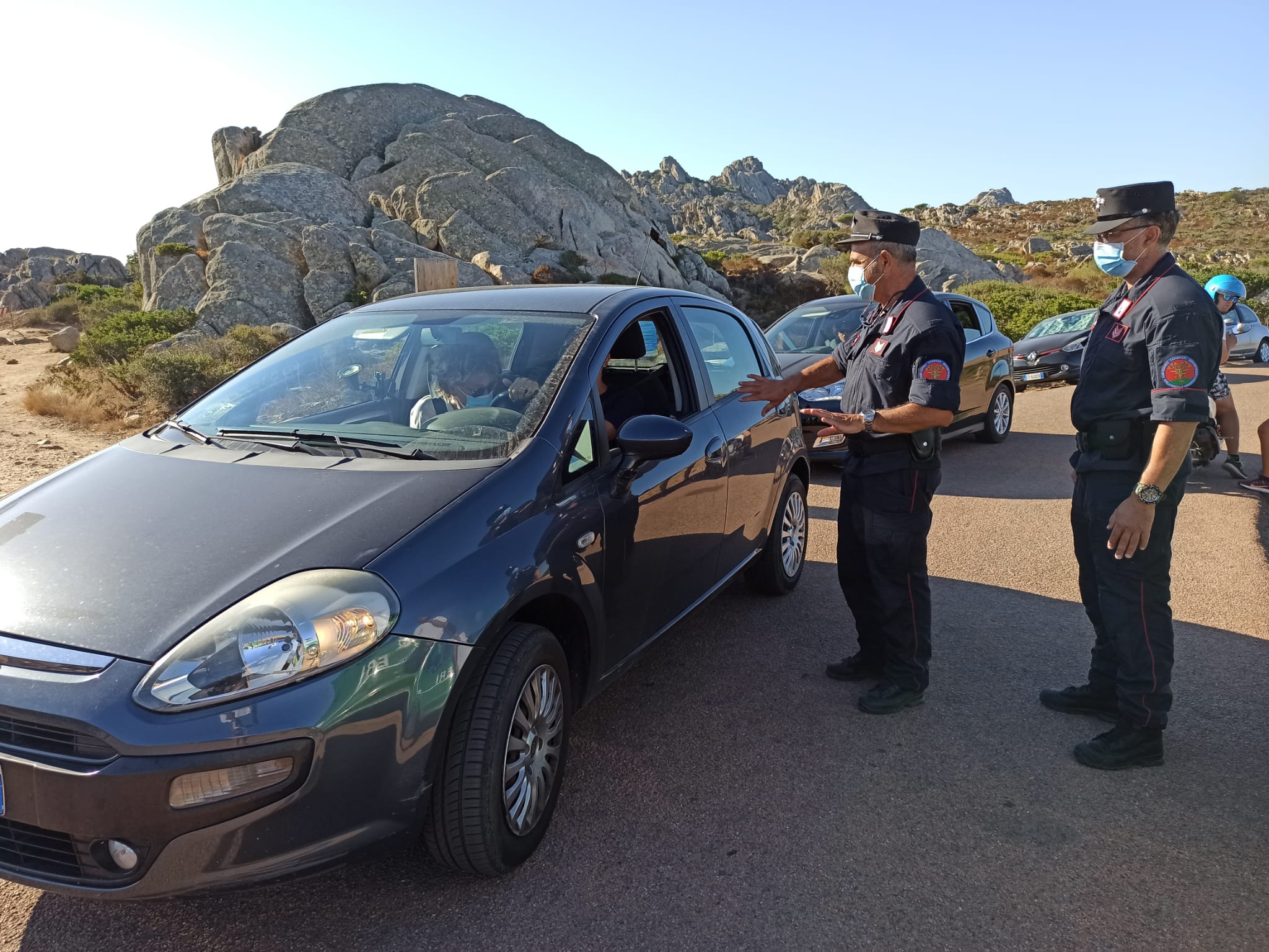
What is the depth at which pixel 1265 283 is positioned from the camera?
3356 cm

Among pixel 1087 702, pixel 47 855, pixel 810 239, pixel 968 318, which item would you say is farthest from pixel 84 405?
pixel 810 239

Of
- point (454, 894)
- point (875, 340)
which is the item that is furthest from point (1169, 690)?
point (454, 894)

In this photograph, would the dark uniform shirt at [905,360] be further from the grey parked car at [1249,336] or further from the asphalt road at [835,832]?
the grey parked car at [1249,336]

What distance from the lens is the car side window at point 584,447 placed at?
2.94m

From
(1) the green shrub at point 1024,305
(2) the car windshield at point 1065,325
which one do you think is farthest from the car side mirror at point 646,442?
(1) the green shrub at point 1024,305

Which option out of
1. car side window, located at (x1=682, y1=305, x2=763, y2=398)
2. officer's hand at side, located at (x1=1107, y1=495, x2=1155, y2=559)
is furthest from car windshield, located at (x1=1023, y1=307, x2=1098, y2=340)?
officer's hand at side, located at (x1=1107, y1=495, x2=1155, y2=559)

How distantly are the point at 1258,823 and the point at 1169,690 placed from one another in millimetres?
500

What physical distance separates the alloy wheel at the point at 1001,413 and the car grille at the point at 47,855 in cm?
970

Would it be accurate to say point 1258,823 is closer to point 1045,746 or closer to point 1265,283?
point 1045,746

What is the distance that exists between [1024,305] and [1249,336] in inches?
273

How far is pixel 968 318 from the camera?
32.4 ft

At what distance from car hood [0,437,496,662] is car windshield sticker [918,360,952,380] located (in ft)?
5.73

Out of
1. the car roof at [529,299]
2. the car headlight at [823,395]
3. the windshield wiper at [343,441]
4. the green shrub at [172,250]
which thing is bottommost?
the car headlight at [823,395]

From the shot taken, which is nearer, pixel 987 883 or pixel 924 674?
pixel 987 883
